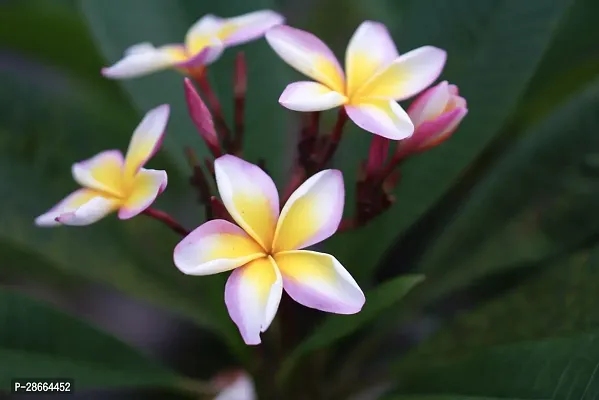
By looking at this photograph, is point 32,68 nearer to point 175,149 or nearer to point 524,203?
point 175,149

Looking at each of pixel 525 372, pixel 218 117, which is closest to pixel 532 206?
pixel 525 372

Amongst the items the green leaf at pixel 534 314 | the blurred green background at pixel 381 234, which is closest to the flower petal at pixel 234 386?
the blurred green background at pixel 381 234

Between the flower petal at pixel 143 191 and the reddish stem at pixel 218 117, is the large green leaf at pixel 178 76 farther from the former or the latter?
the flower petal at pixel 143 191

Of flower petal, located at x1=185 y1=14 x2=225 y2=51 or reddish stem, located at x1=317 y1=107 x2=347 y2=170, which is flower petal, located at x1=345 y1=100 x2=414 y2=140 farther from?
→ flower petal, located at x1=185 y1=14 x2=225 y2=51

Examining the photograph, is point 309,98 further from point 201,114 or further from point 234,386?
point 234,386

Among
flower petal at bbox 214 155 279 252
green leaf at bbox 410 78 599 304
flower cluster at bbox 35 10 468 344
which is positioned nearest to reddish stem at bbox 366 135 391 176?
flower cluster at bbox 35 10 468 344
